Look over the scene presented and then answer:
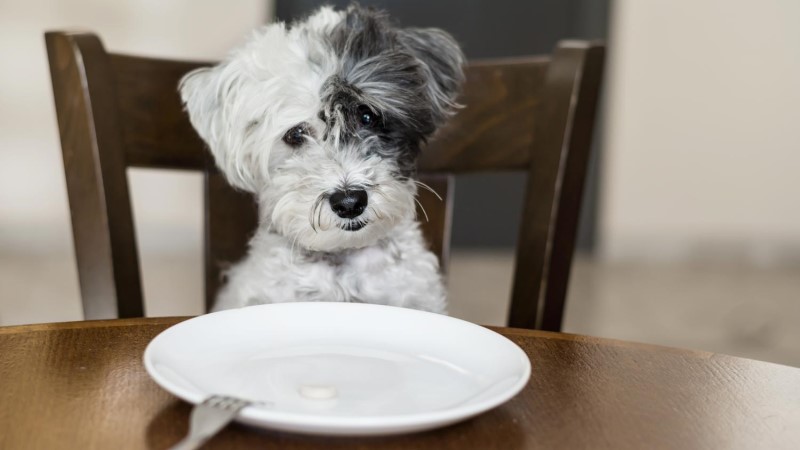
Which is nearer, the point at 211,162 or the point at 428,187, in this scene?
the point at 428,187

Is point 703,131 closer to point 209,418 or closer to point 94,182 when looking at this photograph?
point 94,182

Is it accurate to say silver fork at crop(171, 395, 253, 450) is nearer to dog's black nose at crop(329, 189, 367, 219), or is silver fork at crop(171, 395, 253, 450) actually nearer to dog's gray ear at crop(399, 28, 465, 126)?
dog's black nose at crop(329, 189, 367, 219)

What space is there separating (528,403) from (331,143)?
76 centimetres

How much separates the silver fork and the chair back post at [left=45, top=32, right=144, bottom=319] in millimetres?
719

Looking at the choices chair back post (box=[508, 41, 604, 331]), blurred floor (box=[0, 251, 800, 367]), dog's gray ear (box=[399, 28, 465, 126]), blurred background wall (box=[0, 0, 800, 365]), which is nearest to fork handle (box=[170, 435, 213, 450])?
chair back post (box=[508, 41, 604, 331])

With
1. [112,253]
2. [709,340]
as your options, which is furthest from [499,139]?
[709,340]

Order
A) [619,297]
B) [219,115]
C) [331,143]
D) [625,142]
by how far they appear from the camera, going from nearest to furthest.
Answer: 1. [331,143]
2. [219,115]
3. [619,297]
4. [625,142]

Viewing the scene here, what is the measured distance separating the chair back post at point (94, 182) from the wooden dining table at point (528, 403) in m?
0.36

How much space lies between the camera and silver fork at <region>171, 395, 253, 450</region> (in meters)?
0.60

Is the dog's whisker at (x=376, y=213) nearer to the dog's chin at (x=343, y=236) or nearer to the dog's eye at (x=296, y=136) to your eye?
the dog's chin at (x=343, y=236)

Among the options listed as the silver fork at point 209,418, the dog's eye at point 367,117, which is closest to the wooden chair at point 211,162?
the dog's eye at point 367,117

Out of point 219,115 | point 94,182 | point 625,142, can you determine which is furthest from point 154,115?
point 625,142

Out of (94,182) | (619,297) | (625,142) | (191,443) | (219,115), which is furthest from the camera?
(625,142)

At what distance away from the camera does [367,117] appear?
56.6 inches
